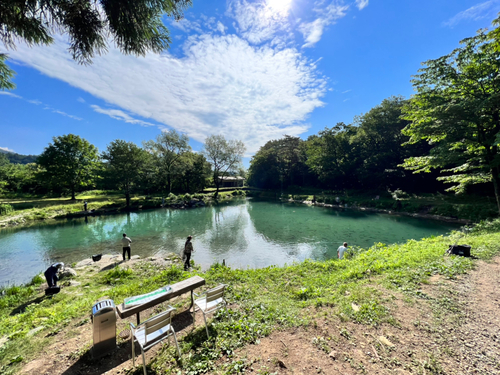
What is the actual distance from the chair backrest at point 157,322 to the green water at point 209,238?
24.2 feet

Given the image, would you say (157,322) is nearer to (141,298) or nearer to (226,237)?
(141,298)

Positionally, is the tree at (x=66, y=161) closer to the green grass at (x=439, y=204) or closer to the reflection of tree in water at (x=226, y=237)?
the reflection of tree in water at (x=226, y=237)

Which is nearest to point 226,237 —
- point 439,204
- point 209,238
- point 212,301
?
point 209,238

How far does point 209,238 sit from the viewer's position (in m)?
15.7

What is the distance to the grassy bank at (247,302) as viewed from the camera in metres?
3.39

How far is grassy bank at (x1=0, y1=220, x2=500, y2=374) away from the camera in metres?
3.39

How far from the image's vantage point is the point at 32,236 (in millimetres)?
15750

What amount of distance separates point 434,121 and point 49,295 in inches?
843

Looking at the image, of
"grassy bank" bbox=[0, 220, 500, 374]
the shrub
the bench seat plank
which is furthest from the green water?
the bench seat plank

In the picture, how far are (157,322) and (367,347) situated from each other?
3.45 m

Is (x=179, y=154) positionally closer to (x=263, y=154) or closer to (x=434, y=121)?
(x=263, y=154)

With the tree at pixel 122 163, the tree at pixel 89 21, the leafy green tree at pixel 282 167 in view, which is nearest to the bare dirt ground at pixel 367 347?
the tree at pixel 89 21

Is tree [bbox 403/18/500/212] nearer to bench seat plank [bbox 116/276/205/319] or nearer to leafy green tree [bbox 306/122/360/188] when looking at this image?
bench seat plank [bbox 116/276/205/319]

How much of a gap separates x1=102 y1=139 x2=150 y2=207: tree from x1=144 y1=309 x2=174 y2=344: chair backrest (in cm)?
3194
